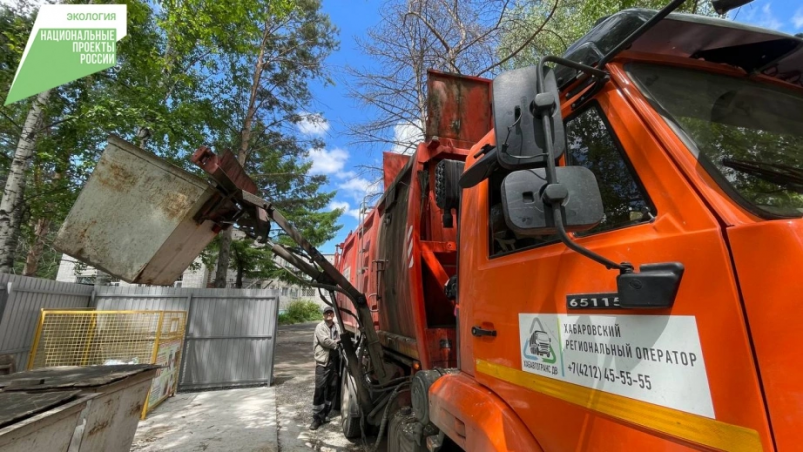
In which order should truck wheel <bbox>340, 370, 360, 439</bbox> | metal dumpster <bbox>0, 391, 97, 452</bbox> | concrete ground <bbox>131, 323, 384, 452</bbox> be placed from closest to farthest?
metal dumpster <bbox>0, 391, 97, 452</bbox> → truck wheel <bbox>340, 370, 360, 439</bbox> → concrete ground <bbox>131, 323, 384, 452</bbox>

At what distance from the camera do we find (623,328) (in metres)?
1.21

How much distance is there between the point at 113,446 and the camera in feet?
9.45

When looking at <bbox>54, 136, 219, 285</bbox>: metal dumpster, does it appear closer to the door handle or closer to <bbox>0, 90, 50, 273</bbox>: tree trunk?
the door handle

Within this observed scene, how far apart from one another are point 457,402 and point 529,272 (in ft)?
2.74

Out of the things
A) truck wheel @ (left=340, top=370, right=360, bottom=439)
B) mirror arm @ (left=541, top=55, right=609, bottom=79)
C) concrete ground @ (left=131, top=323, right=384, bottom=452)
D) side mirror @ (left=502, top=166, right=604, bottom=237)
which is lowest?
concrete ground @ (left=131, top=323, right=384, bottom=452)

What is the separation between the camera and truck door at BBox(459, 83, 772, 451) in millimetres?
977

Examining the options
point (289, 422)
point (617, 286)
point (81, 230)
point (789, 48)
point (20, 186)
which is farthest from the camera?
point (20, 186)

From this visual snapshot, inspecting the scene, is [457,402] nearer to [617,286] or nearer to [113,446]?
[617,286]

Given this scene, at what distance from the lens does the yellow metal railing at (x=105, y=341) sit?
6.27 metres

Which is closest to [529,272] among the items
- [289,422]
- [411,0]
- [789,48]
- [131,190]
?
[789,48]

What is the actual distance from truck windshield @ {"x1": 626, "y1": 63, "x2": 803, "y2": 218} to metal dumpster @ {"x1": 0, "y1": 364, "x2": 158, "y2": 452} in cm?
316

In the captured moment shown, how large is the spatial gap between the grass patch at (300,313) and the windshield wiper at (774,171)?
3297 cm

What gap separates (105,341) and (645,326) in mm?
8326

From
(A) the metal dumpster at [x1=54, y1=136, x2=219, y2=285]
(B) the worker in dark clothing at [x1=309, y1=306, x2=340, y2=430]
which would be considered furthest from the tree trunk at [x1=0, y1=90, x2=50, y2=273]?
(A) the metal dumpster at [x1=54, y1=136, x2=219, y2=285]
